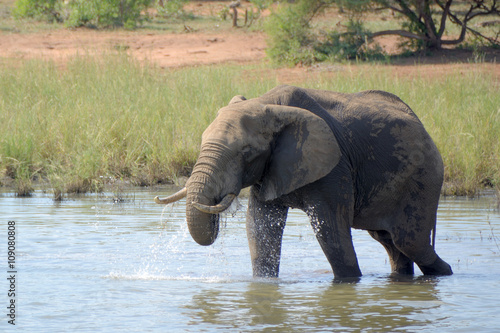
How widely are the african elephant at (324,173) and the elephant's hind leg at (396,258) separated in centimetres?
2

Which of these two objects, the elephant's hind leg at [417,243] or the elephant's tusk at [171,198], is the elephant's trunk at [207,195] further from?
the elephant's hind leg at [417,243]

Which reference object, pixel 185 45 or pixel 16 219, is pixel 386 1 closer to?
pixel 185 45

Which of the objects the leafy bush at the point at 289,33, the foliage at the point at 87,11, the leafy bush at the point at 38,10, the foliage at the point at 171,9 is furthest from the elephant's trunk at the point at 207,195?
the foliage at the point at 171,9

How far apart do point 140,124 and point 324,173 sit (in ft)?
19.6

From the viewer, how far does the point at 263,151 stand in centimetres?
498

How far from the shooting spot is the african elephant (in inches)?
188

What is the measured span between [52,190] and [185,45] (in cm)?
1466

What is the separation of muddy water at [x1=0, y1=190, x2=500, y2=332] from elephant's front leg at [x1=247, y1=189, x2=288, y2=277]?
0.39 feet

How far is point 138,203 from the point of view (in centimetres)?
859

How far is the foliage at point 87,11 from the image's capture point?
2568 centimetres

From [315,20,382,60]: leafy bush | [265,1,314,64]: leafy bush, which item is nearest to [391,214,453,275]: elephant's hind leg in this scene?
[315,20,382,60]: leafy bush

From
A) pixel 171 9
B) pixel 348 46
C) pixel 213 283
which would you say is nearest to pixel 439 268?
pixel 213 283

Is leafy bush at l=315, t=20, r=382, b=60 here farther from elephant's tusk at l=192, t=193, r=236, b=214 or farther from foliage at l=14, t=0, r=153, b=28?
elephant's tusk at l=192, t=193, r=236, b=214

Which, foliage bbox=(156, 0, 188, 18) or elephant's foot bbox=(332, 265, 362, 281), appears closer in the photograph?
elephant's foot bbox=(332, 265, 362, 281)
